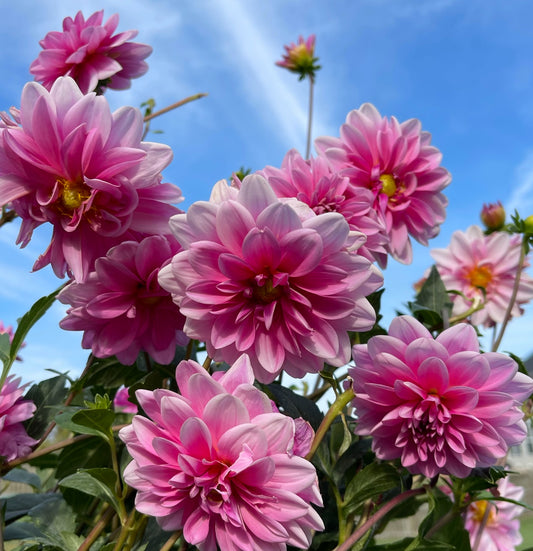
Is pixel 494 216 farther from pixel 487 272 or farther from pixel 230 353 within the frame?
pixel 230 353

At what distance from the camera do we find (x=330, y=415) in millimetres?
580

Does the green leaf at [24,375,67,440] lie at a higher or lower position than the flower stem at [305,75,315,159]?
lower

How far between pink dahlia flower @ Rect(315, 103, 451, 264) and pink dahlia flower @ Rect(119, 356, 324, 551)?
0.39 m

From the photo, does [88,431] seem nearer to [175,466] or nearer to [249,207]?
[175,466]

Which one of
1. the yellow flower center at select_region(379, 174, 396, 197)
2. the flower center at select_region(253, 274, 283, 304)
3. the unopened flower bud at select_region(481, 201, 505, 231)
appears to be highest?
the unopened flower bud at select_region(481, 201, 505, 231)

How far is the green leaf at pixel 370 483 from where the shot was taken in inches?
25.3

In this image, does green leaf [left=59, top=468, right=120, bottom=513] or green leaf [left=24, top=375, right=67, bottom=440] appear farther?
green leaf [left=24, top=375, right=67, bottom=440]

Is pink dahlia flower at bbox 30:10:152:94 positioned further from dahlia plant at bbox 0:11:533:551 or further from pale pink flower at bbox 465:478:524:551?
pale pink flower at bbox 465:478:524:551

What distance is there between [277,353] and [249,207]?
13cm

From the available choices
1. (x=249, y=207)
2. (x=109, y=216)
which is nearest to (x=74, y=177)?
(x=109, y=216)

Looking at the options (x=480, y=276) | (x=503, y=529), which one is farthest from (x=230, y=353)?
(x=503, y=529)

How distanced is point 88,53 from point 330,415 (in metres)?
0.67

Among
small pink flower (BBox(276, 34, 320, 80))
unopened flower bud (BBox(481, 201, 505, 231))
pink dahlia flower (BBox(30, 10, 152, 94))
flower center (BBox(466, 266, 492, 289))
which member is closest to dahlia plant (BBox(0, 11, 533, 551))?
pink dahlia flower (BBox(30, 10, 152, 94))

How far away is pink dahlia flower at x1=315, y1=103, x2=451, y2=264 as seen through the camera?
2.56 ft
